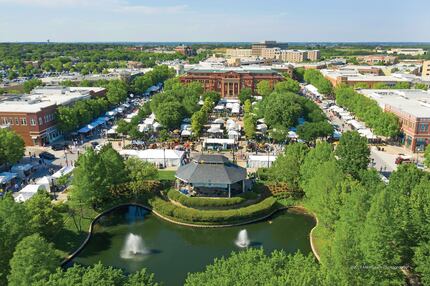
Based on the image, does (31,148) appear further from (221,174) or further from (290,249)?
(290,249)

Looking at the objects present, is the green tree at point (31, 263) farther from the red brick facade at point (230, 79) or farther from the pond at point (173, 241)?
the red brick facade at point (230, 79)

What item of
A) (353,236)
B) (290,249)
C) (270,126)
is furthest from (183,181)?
(270,126)

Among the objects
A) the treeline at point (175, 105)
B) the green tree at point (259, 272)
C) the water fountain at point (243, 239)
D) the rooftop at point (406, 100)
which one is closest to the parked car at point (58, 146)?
the treeline at point (175, 105)

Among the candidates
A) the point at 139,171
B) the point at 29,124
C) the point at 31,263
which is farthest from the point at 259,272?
the point at 29,124

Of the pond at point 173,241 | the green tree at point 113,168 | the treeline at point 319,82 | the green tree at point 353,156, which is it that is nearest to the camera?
the pond at point 173,241

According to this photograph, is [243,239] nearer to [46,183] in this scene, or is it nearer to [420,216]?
[420,216]

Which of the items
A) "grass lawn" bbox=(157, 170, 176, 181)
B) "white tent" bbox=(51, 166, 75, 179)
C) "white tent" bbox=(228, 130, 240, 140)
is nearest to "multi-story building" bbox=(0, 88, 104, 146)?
"white tent" bbox=(51, 166, 75, 179)

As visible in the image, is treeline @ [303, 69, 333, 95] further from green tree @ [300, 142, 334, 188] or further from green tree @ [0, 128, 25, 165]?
green tree @ [0, 128, 25, 165]

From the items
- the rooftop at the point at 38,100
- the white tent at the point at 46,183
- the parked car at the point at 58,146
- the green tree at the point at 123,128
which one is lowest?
the parked car at the point at 58,146
